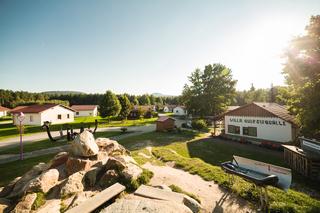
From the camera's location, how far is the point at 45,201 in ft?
20.8

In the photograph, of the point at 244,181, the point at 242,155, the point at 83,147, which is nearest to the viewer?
the point at 244,181

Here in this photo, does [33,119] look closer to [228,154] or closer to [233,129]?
[228,154]

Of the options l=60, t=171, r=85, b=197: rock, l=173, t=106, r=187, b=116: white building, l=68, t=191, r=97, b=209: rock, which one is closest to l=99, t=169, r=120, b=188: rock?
l=68, t=191, r=97, b=209: rock

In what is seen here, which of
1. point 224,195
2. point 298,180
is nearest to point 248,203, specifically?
point 224,195

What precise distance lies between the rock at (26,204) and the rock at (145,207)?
8.83 feet

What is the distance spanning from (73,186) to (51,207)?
3.56ft

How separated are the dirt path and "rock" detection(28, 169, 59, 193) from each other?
4.22m

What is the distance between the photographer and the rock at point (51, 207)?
5699 mm

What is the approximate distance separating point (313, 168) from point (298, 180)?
→ 4.38 feet

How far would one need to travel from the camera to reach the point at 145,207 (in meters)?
5.25

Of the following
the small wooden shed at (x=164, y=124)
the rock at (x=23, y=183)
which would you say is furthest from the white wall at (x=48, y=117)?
the rock at (x=23, y=183)

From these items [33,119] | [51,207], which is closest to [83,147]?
[51,207]

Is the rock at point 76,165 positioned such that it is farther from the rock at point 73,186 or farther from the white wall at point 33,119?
the white wall at point 33,119

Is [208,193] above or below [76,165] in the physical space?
below
